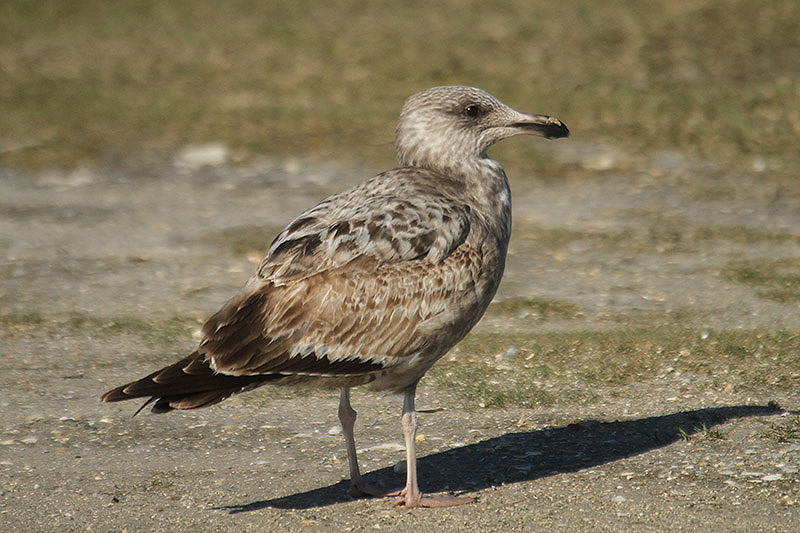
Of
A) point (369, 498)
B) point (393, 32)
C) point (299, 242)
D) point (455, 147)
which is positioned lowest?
point (369, 498)

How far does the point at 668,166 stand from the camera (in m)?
12.9

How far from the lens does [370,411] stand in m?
7.11

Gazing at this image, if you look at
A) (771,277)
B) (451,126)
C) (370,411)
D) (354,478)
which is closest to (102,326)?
(370,411)

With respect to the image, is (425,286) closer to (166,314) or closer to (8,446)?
(8,446)

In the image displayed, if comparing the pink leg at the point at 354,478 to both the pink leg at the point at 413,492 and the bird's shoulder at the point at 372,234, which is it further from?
the bird's shoulder at the point at 372,234

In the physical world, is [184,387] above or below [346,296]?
below

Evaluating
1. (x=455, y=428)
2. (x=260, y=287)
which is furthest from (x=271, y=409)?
(x=260, y=287)

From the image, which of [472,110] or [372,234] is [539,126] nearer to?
[472,110]

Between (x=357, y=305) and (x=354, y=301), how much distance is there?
2 cm

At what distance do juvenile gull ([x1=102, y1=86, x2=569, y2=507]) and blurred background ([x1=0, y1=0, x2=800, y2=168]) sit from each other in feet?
24.7

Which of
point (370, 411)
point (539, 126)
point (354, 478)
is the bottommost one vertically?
point (354, 478)

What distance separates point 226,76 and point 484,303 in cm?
1104

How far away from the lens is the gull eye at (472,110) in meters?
6.29

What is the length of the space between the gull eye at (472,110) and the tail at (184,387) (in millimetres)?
1968
